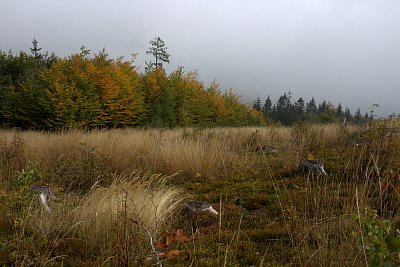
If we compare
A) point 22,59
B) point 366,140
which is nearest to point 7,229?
point 366,140

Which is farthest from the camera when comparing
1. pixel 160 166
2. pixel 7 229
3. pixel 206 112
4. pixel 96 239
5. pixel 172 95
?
pixel 206 112

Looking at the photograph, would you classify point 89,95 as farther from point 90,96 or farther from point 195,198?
point 195,198

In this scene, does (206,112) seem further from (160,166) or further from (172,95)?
(160,166)

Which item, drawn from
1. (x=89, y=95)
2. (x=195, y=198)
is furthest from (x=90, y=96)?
(x=195, y=198)

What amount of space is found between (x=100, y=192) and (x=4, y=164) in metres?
3.01

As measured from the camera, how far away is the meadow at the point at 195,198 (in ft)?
9.22

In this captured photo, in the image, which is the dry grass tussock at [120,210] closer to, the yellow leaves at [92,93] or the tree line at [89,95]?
the tree line at [89,95]

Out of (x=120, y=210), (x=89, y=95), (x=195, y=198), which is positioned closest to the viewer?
(x=120, y=210)

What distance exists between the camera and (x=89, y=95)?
73.9ft

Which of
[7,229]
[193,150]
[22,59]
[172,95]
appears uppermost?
[22,59]

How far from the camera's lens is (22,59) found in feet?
109

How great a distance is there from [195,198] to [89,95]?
18253 mm

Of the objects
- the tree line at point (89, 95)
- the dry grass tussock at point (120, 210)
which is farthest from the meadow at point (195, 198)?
the tree line at point (89, 95)

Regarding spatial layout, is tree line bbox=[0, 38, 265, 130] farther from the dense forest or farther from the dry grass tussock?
the dry grass tussock
